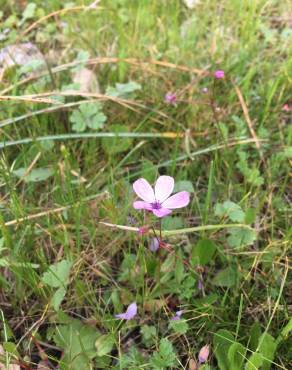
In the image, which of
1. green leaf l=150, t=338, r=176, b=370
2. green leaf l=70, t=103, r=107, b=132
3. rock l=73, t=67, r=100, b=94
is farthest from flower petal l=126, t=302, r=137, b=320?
rock l=73, t=67, r=100, b=94

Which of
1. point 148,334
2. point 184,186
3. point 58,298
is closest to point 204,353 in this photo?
point 148,334

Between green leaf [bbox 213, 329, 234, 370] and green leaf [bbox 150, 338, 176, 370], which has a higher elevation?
green leaf [bbox 150, 338, 176, 370]

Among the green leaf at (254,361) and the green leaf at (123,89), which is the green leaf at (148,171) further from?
the green leaf at (254,361)

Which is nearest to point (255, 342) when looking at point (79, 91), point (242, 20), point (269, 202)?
point (269, 202)

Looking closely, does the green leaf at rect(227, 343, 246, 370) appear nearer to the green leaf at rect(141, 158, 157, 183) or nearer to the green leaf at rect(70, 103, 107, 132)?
the green leaf at rect(141, 158, 157, 183)

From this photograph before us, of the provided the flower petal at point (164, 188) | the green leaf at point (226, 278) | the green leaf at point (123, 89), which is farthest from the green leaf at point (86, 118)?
the green leaf at point (226, 278)

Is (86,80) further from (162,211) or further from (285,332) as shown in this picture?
(285,332)

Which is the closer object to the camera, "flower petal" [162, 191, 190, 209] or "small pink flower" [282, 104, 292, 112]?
"flower petal" [162, 191, 190, 209]
